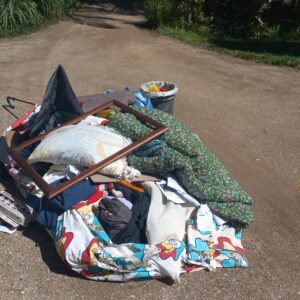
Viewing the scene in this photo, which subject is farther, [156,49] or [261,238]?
[156,49]

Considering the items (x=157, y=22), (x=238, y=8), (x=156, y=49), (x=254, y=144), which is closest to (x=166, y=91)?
(x=254, y=144)

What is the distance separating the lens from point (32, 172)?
3.39 m

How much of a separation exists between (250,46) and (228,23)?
2.07 metres

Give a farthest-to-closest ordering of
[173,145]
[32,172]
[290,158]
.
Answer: [290,158] → [173,145] → [32,172]

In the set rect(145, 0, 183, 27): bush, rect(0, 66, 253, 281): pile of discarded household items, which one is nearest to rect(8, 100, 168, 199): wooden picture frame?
rect(0, 66, 253, 281): pile of discarded household items

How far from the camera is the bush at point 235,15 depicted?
10.5 meters

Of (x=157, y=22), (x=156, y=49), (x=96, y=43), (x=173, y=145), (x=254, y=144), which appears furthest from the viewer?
(x=157, y=22)

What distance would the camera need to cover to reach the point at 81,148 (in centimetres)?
356

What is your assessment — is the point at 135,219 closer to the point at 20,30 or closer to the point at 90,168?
the point at 90,168

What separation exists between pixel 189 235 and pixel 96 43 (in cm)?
713

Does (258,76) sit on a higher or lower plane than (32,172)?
lower

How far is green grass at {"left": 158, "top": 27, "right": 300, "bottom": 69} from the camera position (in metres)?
7.99

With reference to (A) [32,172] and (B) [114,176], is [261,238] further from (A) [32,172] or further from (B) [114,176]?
(A) [32,172]

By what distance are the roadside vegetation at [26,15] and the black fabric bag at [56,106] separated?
6660mm
